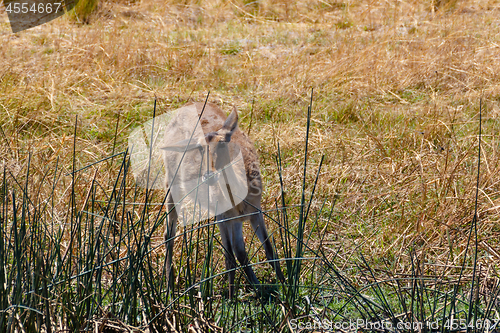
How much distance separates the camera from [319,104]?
6062mm

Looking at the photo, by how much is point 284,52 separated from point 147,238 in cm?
620

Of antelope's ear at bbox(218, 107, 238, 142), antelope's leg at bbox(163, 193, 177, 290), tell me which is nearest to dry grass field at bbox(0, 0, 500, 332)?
antelope's leg at bbox(163, 193, 177, 290)

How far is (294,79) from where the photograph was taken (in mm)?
6629

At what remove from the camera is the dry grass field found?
3791mm

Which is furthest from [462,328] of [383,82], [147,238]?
[383,82]

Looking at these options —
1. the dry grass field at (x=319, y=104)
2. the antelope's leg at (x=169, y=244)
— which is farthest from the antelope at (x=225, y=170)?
the dry grass field at (x=319, y=104)

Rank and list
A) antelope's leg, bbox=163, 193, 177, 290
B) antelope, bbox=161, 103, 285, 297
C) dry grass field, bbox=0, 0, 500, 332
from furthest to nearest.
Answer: dry grass field, bbox=0, 0, 500, 332 → antelope, bbox=161, 103, 285, 297 → antelope's leg, bbox=163, 193, 177, 290

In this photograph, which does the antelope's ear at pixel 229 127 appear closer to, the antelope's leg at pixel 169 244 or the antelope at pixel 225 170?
the antelope at pixel 225 170

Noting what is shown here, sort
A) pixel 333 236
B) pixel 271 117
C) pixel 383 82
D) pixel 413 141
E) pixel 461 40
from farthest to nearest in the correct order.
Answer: pixel 461 40 → pixel 383 82 → pixel 271 117 → pixel 413 141 → pixel 333 236

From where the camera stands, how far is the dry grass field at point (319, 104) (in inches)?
149

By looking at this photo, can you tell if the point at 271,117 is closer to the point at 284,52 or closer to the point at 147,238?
the point at 284,52

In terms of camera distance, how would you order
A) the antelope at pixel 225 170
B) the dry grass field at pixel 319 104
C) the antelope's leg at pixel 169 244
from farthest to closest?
1. the dry grass field at pixel 319 104
2. the antelope at pixel 225 170
3. the antelope's leg at pixel 169 244

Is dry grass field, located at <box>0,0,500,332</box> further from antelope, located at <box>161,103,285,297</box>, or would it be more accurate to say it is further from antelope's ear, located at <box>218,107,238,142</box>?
antelope's ear, located at <box>218,107,238,142</box>

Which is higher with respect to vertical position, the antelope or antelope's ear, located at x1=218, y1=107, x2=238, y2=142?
antelope's ear, located at x1=218, y1=107, x2=238, y2=142
